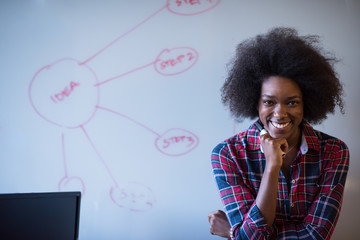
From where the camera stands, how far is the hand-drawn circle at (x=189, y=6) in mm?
1493

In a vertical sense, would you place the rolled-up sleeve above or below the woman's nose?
below

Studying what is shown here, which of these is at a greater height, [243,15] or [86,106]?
[243,15]

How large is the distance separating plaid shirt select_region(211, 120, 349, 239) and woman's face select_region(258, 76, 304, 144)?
9cm

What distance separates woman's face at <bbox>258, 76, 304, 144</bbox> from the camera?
3.77 ft

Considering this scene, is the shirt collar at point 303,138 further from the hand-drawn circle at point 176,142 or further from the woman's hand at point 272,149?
the hand-drawn circle at point 176,142

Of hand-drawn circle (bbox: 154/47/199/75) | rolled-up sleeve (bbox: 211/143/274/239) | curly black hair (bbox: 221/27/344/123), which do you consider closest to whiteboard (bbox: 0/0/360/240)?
hand-drawn circle (bbox: 154/47/199/75)

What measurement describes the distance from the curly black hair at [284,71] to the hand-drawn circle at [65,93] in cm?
64

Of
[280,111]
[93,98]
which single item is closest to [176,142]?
→ [93,98]

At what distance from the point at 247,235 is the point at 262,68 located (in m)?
0.56

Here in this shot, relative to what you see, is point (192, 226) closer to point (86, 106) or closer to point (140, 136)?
point (140, 136)

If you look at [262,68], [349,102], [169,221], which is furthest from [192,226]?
[349,102]

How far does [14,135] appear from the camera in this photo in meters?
1.61

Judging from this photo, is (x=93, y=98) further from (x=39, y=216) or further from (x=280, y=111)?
(x=280, y=111)

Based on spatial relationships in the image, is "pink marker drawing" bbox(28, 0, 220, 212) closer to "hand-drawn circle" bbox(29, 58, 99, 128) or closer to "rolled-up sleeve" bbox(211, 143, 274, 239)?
"hand-drawn circle" bbox(29, 58, 99, 128)
